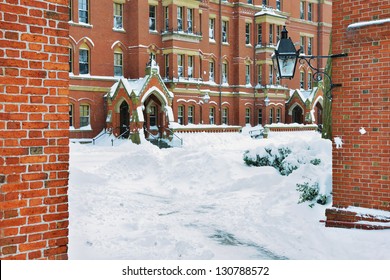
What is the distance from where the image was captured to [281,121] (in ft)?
139

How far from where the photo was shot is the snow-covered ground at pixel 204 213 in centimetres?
718

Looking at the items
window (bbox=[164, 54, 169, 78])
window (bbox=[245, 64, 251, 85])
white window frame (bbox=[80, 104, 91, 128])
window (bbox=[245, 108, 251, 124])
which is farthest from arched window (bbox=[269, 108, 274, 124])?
white window frame (bbox=[80, 104, 91, 128])

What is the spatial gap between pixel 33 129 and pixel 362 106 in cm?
554

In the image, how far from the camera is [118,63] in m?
32.1

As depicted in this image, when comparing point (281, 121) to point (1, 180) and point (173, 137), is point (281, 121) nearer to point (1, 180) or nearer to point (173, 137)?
point (173, 137)

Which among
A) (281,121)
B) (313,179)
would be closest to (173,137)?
(281,121)

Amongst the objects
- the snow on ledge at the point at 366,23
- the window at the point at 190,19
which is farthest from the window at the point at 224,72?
the snow on ledge at the point at 366,23

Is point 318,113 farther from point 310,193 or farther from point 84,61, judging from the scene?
point 310,193

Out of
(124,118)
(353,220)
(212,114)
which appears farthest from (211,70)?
(353,220)

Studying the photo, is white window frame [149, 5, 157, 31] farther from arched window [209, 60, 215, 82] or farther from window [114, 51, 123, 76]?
arched window [209, 60, 215, 82]

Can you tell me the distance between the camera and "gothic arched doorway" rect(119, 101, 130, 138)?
30.9 m

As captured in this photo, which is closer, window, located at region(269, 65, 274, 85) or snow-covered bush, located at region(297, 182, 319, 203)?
snow-covered bush, located at region(297, 182, 319, 203)

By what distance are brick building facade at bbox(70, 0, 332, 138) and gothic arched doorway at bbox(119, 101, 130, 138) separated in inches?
8.6

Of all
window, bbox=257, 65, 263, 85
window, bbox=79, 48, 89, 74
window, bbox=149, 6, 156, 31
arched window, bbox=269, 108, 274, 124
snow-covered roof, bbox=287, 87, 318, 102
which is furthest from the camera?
snow-covered roof, bbox=287, 87, 318, 102
